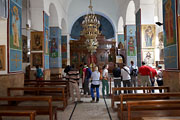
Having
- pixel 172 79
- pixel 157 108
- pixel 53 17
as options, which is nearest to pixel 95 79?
pixel 172 79

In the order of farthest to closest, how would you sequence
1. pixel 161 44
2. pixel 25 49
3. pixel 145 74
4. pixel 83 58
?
pixel 83 58
pixel 25 49
pixel 161 44
pixel 145 74

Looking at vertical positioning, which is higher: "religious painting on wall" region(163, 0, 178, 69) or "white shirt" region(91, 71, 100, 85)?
"religious painting on wall" region(163, 0, 178, 69)

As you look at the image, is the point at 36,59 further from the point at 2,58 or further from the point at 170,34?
the point at 170,34

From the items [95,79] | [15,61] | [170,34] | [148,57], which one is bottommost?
[95,79]

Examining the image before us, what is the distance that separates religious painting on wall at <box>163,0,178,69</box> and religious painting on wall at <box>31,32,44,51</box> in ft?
23.5

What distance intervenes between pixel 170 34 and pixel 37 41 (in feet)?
25.2

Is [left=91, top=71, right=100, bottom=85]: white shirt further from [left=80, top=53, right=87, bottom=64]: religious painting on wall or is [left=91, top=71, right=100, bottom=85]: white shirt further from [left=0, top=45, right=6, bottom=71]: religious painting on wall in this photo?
[left=80, top=53, right=87, bottom=64]: religious painting on wall

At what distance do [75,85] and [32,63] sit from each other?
482 centimetres

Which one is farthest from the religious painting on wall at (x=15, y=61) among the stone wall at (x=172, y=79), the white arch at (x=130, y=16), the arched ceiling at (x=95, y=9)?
the arched ceiling at (x=95, y=9)

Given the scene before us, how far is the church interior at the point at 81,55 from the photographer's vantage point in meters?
4.50

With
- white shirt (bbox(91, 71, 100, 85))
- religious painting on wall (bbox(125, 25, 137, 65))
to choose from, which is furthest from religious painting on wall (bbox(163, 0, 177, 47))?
religious painting on wall (bbox(125, 25, 137, 65))

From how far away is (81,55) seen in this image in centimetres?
2484

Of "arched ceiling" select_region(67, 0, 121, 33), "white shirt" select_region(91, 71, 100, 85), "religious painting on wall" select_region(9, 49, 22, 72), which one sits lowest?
"white shirt" select_region(91, 71, 100, 85)

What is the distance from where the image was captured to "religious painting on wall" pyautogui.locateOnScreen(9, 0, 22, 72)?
6.75 meters
